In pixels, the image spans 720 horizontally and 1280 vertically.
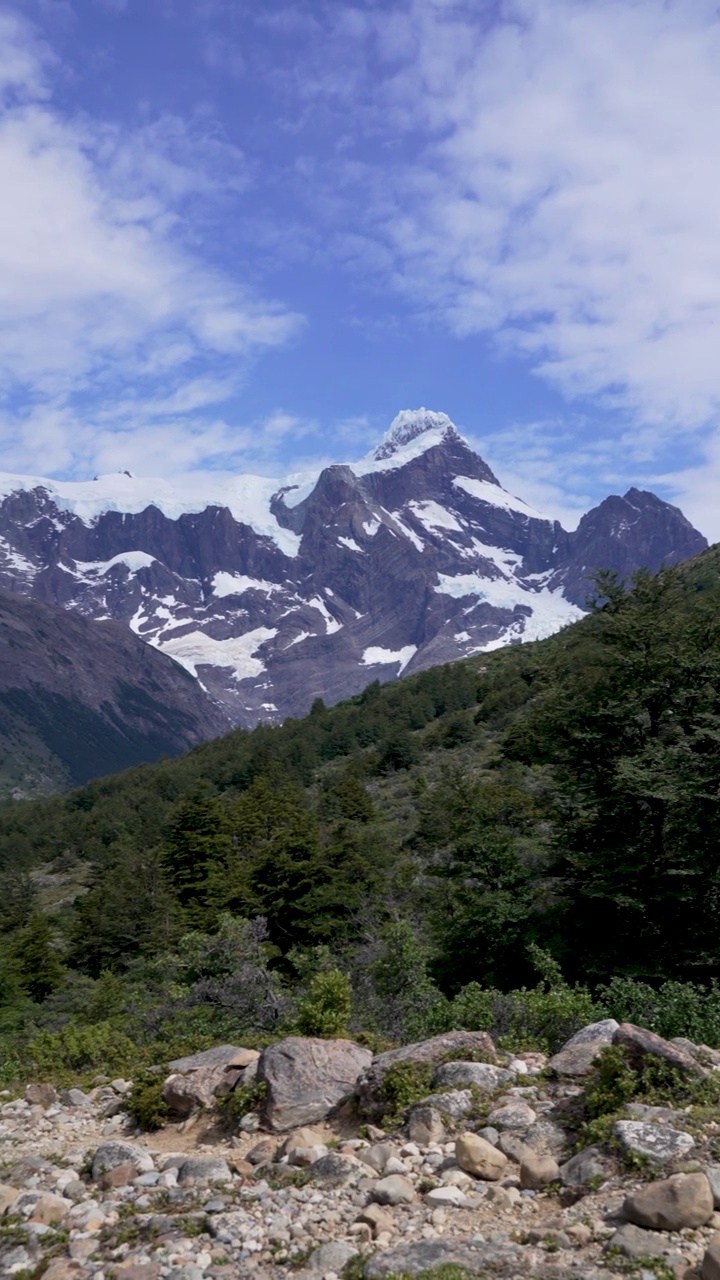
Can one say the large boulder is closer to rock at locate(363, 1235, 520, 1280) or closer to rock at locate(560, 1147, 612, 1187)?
rock at locate(560, 1147, 612, 1187)

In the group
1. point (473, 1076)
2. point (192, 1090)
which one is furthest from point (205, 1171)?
point (473, 1076)

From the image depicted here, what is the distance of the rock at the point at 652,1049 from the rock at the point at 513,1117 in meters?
1.05

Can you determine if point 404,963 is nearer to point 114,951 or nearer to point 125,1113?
point 125,1113

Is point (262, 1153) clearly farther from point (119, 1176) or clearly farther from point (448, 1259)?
point (448, 1259)

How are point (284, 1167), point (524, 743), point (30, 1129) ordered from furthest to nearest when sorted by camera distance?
point (524, 743)
point (30, 1129)
point (284, 1167)

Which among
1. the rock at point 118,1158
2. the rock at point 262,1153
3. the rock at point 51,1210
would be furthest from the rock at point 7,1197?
the rock at point 262,1153

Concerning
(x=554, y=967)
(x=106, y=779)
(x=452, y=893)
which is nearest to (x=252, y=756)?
(x=106, y=779)

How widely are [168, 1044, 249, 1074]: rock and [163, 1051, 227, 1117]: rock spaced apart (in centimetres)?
31

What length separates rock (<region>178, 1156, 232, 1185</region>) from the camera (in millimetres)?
7375

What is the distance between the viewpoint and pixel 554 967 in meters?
13.3

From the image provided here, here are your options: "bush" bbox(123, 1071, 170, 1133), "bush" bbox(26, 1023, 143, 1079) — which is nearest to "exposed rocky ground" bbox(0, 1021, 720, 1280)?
"bush" bbox(123, 1071, 170, 1133)

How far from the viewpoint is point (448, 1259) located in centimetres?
548

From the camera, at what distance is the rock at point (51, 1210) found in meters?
6.95

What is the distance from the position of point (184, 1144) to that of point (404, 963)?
23.0ft
